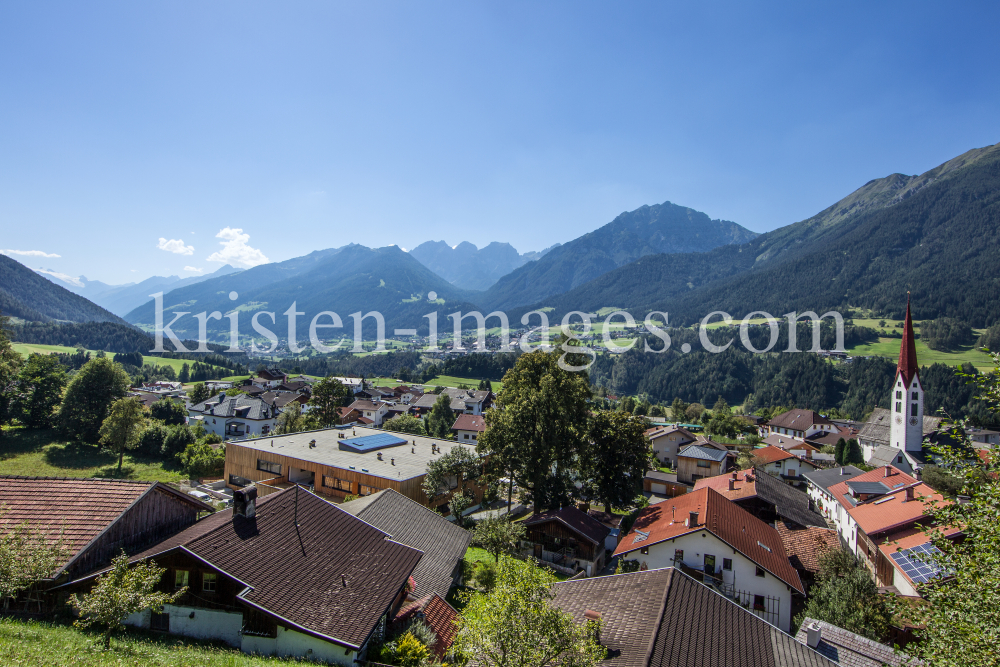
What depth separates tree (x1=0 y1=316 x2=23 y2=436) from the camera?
159ft

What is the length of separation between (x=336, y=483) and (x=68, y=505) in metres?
18.9

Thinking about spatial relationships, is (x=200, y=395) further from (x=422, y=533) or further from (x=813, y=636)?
(x=813, y=636)

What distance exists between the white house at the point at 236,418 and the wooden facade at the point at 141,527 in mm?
47954

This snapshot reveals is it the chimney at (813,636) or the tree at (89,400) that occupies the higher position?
the tree at (89,400)

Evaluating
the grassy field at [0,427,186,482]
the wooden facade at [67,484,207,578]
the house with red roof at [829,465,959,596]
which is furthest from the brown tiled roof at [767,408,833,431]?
the wooden facade at [67,484,207,578]

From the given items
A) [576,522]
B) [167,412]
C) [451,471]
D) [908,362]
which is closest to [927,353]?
[908,362]

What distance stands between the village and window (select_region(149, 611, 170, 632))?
0.13 feet

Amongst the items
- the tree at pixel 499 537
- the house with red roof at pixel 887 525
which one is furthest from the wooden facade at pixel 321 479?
the house with red roof at pixel 887 525

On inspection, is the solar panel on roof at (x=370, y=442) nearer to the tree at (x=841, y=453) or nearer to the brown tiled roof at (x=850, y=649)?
the brown tiled roof at (x=850, y=649)

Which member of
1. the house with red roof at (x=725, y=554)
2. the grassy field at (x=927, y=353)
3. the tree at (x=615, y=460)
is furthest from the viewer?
the grassy field at (x=927, y=353)

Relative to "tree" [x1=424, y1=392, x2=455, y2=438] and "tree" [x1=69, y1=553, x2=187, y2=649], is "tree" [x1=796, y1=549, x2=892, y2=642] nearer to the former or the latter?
"tree" [x1=69, y1=553, x2=187, y2=649]

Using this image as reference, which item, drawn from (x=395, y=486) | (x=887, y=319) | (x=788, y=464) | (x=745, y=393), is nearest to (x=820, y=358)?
(x=745, y=393)

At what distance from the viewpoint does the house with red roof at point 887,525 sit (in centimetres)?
2142

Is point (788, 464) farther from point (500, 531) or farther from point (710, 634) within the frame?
point (710, 634)
